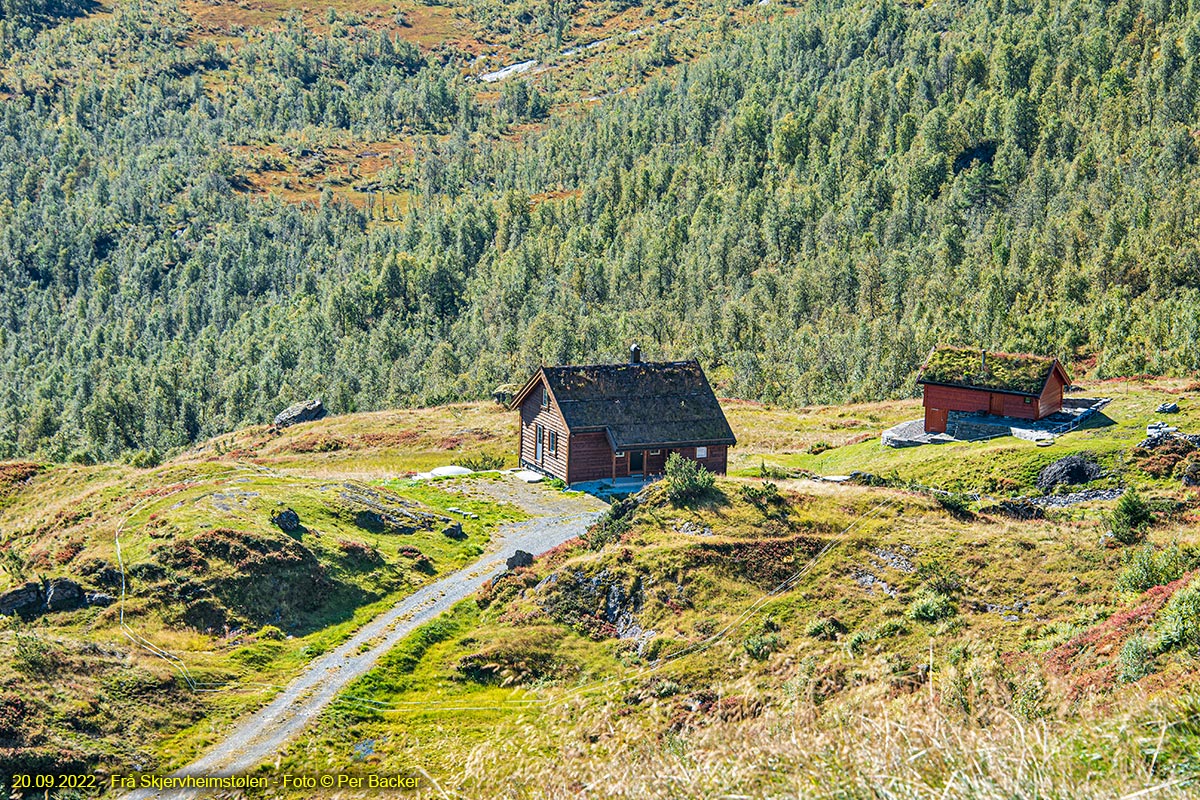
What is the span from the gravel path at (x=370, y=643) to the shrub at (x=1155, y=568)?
2589 centimetres

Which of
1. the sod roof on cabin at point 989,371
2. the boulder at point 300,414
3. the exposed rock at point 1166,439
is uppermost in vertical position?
the sod roof on cabin at point 989,371

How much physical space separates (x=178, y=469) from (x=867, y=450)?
157 ft

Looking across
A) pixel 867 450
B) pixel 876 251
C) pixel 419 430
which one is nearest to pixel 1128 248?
pixel 876 251

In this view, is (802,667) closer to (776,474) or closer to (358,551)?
(358,551)

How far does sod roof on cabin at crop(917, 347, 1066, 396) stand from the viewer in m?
77.4

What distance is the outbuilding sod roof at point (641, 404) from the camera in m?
68.9

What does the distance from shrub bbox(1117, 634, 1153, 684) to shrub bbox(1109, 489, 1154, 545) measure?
65.8 ft

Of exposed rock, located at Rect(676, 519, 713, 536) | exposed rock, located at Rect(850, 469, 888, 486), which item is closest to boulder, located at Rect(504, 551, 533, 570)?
exposed rock, located at Rect(676, 519, 713, 536)

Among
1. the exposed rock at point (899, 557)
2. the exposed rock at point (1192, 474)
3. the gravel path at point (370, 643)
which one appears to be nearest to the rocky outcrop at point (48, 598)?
the gravel path at point (370, 643)

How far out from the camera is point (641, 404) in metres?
70.1

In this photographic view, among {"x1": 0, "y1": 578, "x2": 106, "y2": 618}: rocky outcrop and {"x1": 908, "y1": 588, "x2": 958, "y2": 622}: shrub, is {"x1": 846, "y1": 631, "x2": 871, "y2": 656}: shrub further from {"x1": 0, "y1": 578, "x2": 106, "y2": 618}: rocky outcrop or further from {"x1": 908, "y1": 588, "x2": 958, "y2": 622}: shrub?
{"x1": 0, "y1": 578, "x2": 106, "y2": 618}: rocky outcrop

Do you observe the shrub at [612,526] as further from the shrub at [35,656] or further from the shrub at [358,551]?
the shrub at [35,656]

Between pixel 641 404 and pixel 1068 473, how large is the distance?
84.7 feet

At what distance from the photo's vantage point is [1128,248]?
153375mm
